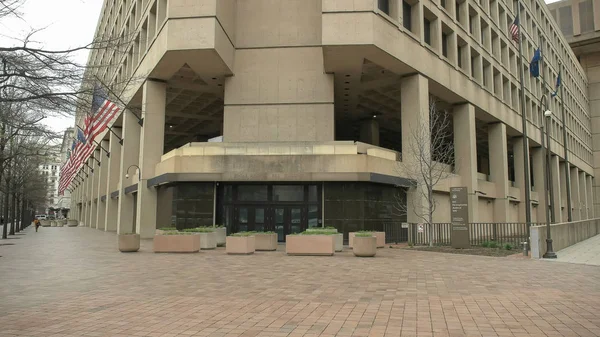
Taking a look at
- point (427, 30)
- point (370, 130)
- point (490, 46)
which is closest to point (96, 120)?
point (370, 130)

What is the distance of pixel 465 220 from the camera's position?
19844 mm

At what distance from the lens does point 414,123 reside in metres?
27.5

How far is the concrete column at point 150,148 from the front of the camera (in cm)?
2908

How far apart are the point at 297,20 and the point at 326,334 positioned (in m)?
24.6

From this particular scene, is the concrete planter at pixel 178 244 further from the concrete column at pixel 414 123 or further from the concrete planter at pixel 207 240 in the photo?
the concrete column at pixel 414 123

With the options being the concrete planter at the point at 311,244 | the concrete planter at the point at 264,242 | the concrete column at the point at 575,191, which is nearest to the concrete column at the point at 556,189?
the concrete column at the point at 575,191

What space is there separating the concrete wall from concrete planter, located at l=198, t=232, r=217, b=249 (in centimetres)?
1273

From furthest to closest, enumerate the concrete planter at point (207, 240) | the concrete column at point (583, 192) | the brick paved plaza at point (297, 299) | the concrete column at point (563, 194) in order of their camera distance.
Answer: the concrete column at point (583, 192) < the concrete column at point (563, 194) < the concrete planter at point (207, 240) < the brick paved plaza at point (297, 299)

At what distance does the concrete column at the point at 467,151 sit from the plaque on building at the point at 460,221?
13341 mm

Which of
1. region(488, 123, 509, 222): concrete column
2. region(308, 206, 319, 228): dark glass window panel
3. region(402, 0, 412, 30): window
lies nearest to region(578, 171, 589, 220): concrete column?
region(488, 123, 509, 222): concrete column

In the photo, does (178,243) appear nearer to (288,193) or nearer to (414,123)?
(288,193)

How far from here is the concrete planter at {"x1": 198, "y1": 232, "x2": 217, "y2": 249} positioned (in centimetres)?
1955

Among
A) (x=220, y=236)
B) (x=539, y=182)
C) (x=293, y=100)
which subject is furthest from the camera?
(x=539, y=182)

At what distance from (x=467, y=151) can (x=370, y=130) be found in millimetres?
9638
